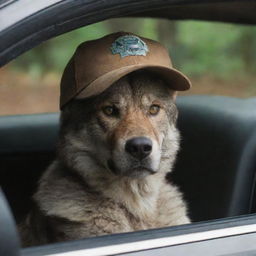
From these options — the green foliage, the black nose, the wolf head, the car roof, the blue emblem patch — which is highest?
the green foliage

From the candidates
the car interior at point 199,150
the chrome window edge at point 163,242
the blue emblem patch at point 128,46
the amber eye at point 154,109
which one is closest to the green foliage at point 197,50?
the car interior at point 199,150

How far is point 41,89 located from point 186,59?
8.29ft

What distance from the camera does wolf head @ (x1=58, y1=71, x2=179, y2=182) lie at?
3.07m

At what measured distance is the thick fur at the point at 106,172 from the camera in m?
3.06

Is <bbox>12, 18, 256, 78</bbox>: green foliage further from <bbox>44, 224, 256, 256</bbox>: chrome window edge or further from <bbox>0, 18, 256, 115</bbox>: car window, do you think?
<bbox>44, 224, 256, 256</bbox>: chrome window edge

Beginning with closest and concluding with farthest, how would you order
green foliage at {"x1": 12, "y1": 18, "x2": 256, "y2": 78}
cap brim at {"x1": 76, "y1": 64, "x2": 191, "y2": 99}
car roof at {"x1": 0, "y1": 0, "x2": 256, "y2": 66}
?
1. car roof at {"x1": 0, "y1": 0, "x2": 256, "y2": 66}
2. cap brim at {"x1": 76, "y1": 64, "x2": 191, "y2": 99}
3. green foliage at {"x1": 12, "y1": 18, "x2": 256, "y2": 78}

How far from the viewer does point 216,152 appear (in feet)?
12.4

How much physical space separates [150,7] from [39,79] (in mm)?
10251

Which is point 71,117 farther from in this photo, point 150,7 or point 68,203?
point 150,7

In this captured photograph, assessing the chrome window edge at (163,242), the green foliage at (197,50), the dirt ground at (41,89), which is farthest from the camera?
the green foliage at (197,50)

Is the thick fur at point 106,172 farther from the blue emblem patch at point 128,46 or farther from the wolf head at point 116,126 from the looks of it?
the blue emblem patch at point 128,46

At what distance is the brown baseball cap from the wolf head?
0.40 ft

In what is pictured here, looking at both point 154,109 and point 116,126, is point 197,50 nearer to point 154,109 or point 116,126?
point 154,109

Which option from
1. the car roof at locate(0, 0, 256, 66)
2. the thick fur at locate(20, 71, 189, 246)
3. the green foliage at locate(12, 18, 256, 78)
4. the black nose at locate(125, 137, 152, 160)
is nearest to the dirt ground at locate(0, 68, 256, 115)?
the green foliage at locate(12, 18, 256, 78)
